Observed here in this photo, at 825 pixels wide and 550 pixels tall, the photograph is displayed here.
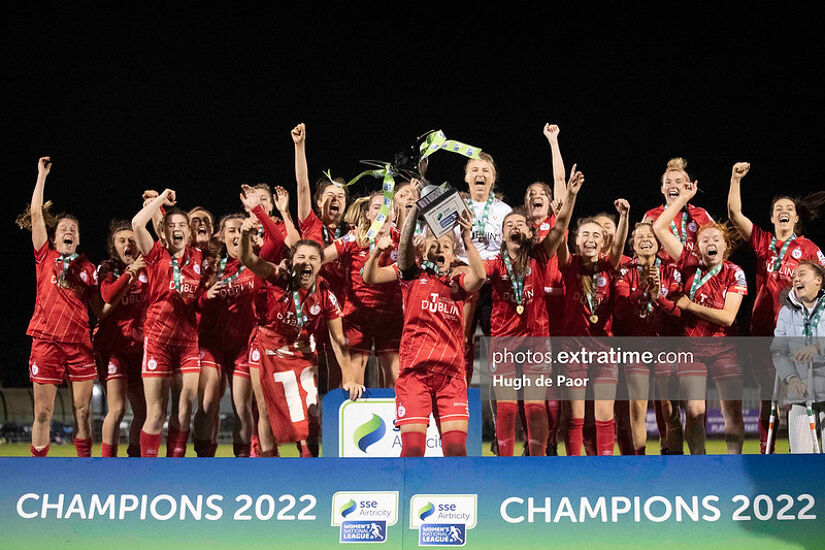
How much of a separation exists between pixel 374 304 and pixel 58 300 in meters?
2.31

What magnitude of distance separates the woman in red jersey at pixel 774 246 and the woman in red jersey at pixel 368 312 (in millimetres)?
2491

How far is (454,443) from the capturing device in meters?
4.70

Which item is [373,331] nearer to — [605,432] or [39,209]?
[605,432]

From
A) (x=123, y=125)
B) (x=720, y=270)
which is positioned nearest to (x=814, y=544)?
(x=720, y=270)

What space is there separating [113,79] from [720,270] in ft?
17.4

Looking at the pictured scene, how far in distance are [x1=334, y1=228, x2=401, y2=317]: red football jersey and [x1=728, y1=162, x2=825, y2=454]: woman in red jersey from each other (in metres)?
2.48

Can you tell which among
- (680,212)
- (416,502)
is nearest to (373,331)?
(416,502)

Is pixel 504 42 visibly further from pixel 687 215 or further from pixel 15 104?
pixel 15 104

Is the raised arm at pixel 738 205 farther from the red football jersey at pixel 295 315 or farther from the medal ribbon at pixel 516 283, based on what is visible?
the red football jersey at pixel 295 315

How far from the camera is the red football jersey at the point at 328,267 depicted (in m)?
5.85

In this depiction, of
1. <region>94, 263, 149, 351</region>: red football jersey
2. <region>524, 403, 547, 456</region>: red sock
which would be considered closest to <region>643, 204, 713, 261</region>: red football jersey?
<region>524, 403, 547, 456</region>: red sock

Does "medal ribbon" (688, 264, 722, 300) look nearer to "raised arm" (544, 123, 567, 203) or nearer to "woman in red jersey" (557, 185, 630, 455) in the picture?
"woman in red jersey" (557, 185, 630, 455)

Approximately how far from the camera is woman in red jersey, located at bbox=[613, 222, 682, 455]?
5.69m

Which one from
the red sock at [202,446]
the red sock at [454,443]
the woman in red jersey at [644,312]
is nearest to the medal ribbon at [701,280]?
the woman in red jersey at [644,312]
